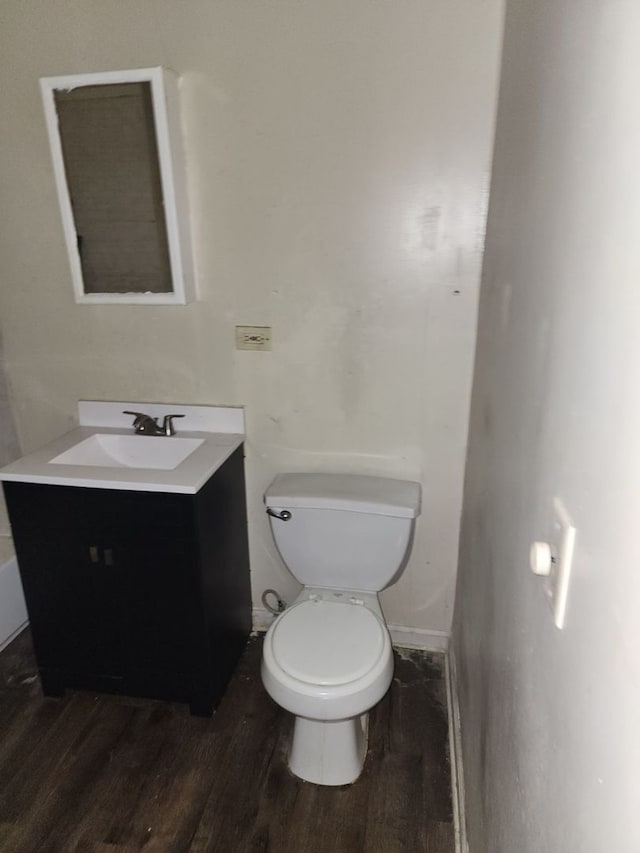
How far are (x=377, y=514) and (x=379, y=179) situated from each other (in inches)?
39.8

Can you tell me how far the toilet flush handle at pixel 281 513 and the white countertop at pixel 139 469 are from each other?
0.76 ft

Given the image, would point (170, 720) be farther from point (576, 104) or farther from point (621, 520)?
point (576, 104)

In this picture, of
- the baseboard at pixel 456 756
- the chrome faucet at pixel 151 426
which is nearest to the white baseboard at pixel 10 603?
the chrome faucet at pixel 151 426

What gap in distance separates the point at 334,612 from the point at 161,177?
142 cm

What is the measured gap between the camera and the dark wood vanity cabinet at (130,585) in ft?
5.32

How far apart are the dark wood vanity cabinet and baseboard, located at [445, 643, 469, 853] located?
0.76 meters

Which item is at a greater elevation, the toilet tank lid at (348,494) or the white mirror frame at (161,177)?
the white mirror frame at (161,177)

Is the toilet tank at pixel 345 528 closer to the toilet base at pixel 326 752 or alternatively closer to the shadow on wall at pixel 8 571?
the toilet base at pixel 326 752

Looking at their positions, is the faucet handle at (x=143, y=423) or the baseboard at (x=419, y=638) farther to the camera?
the baseboard at (x=419, y=638)

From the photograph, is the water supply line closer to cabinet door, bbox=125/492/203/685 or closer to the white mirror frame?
cabinet door, bbox=125/492/203/685

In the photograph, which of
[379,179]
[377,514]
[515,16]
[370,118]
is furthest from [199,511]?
[515,16]

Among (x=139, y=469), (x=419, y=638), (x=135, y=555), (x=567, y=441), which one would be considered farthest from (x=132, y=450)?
(x=567, y=441)

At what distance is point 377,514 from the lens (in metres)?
1.75

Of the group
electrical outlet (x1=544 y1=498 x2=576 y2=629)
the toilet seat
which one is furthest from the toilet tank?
electrical outlet (x1=544 y1=498 x2=576 y2=629)
